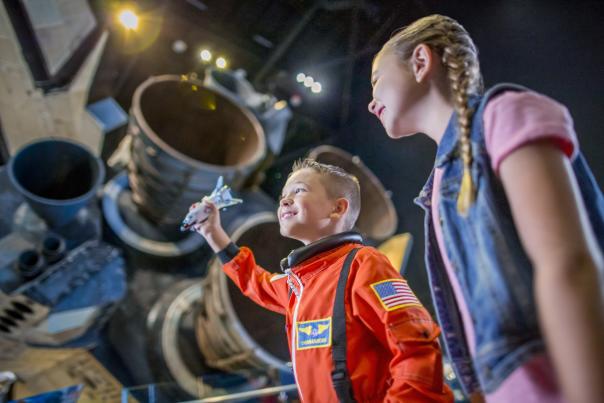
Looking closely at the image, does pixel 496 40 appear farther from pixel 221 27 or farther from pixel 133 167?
pixel 221 27

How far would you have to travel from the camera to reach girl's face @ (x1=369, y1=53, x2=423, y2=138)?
0.81 meters

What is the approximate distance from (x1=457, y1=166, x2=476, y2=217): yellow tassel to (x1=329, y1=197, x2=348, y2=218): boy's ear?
1.92 feet

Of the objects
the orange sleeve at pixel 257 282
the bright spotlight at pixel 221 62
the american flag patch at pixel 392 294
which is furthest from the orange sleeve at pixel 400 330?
the bright spotlight at pixel 221 62

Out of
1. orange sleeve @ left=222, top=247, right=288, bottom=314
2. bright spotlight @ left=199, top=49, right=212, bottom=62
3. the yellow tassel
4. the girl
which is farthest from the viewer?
bright spotlight @ left=199, top=49, right=212, bottom=62

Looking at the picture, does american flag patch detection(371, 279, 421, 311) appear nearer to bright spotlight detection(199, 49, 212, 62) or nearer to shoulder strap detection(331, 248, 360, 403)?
shoulder strap detection(331, 248, 360, 403)

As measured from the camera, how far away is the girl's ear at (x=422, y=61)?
78 cm

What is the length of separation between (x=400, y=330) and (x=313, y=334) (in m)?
0.23

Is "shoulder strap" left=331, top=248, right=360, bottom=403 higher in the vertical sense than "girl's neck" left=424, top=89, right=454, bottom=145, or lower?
lower

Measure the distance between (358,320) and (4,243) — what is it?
248 cm

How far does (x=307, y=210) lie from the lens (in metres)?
1.16

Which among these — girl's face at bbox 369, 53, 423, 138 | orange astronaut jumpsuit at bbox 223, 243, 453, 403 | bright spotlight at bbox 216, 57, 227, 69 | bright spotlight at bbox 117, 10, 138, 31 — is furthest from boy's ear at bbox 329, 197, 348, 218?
bright spotlight at bbox 216, 57, 227, 69

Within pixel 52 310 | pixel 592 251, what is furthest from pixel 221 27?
pixel 592 251

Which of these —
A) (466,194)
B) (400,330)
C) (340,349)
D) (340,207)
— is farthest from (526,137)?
(340,207)

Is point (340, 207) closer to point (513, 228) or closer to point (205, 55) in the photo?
point (513, 228)
